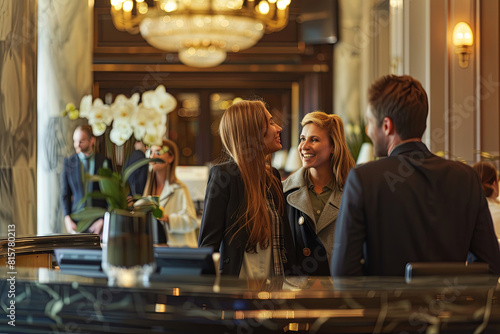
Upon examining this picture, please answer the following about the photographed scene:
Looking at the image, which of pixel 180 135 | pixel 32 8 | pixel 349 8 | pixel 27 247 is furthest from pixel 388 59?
pixel 27 247

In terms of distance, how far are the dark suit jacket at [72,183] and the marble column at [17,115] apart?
5.33ft

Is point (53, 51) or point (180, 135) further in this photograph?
point (180, 135)

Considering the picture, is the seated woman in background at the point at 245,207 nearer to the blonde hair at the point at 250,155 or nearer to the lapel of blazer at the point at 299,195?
the blonde hair at the point at 250,155

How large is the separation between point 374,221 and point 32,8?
234 centimetres

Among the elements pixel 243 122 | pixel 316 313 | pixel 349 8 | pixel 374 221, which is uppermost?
pixel 349 8

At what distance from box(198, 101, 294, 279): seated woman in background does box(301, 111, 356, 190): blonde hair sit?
416 millimetres

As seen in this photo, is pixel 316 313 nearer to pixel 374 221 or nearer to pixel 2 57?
pixel 374 221

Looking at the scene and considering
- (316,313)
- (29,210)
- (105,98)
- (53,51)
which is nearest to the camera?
(316,313)

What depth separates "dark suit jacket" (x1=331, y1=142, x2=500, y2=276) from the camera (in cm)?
209

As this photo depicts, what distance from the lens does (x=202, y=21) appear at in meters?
9.40

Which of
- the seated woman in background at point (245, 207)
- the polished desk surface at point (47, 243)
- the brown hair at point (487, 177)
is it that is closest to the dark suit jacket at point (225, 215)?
the seated woman in background at point (245, 207)

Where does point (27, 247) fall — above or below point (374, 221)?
below

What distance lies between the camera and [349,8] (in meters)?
11.3

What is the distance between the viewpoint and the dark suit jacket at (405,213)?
2.09 metres
